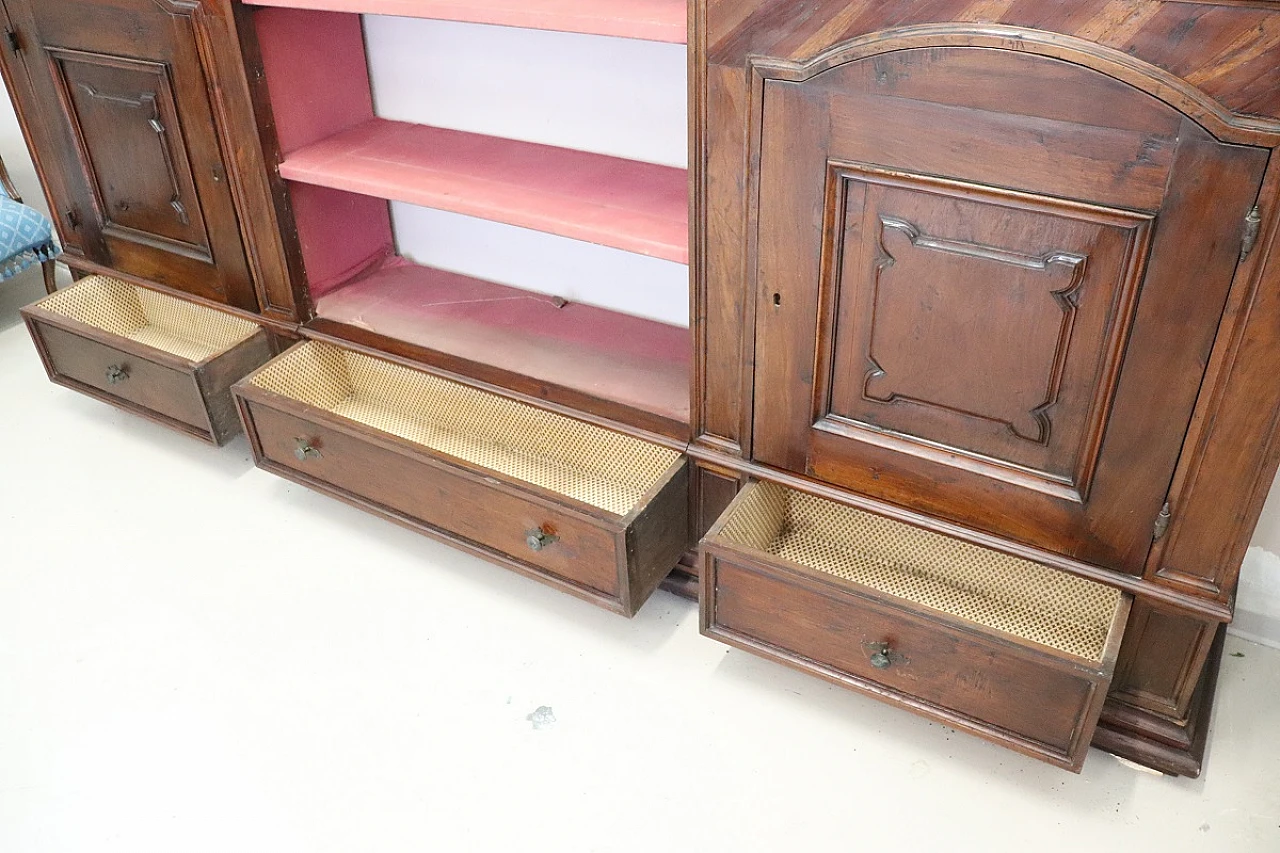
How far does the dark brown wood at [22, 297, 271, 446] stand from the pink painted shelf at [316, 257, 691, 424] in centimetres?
22

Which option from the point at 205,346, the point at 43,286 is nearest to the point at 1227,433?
the point at 205,346

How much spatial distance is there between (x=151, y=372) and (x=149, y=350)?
53 millimetres

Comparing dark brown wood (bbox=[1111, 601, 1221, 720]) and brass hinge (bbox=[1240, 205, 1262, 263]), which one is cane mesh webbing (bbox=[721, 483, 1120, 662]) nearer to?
dark brown wood (bbox=[1111, 601, 1221, 720])

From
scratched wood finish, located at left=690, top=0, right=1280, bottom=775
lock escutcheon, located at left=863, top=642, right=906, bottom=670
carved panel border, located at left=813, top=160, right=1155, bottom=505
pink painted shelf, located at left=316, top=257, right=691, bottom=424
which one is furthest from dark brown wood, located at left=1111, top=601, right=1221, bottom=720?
pink painted shelf, located at left=316, top=257, right=691, bottom=424

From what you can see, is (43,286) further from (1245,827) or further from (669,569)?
(1245,827)

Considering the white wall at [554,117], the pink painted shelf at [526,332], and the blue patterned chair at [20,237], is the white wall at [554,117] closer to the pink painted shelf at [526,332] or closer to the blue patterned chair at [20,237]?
the pink painted shelf at [526,332]

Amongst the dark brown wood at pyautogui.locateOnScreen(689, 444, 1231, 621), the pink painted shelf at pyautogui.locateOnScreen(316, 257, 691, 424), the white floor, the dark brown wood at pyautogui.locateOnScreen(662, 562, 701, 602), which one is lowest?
the white floor

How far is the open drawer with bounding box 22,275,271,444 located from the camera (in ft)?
6.35

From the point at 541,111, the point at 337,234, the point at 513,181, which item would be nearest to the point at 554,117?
the point at 541,111

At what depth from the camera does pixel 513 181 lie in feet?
5.65

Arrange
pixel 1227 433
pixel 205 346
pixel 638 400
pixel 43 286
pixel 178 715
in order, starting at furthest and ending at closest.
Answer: pixel 43 286 < pixel 205 346 < pixel 638 400 < pixel 178 715 < pixel 1227 433

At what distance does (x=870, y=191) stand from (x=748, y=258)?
202mm

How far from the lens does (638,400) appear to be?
170 centimetres

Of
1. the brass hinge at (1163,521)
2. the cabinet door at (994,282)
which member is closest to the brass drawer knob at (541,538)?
the cabinet door at (994,282)
